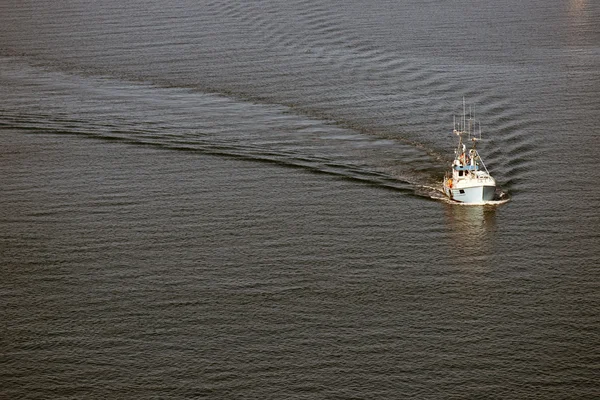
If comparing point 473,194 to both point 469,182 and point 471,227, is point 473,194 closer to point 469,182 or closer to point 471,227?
point 469,182

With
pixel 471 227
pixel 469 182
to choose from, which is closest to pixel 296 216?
pixel 471 227

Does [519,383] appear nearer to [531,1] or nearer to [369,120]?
[369,120]

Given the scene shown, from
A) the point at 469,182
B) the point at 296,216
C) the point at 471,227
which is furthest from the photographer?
the point at 469,182

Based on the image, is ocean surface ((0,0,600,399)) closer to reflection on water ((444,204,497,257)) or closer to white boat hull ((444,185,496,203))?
reflection on water ((444,204,497,257))

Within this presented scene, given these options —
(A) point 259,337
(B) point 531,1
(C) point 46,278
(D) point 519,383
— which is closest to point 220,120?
(C) point 46,278

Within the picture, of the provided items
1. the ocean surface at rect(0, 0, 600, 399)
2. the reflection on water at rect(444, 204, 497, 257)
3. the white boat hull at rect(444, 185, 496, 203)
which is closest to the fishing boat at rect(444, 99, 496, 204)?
the white boat hull at rect(444, 185, 496, 203)

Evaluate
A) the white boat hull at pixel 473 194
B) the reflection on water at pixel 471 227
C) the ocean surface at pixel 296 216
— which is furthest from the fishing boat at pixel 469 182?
the ocean surface at pixel 296 216

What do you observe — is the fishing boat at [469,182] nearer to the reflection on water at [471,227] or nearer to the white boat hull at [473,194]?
the white boat hull at [473,194]
